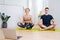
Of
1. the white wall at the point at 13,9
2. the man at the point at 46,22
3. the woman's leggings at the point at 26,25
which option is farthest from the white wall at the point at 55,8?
the woman's leggings at the point at 26,25

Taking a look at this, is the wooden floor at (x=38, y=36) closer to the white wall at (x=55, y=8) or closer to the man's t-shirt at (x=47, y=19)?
the man's t-shirt at (x=47, y=19)

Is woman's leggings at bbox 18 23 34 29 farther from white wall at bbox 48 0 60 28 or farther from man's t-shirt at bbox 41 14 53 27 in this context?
white wall at bbox 48 0 60 28

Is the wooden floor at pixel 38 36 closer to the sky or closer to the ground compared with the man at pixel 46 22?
closer to the ground

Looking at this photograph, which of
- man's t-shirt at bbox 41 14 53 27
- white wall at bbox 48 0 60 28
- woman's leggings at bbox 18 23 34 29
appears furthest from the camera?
white wall at bbox 48 0 60 28

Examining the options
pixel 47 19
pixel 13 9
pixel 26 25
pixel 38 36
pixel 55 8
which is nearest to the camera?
pixel 38 36

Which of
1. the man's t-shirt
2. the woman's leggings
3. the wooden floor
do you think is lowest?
the wooden floor

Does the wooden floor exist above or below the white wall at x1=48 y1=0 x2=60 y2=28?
below

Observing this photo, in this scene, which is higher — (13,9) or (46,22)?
(13,9)

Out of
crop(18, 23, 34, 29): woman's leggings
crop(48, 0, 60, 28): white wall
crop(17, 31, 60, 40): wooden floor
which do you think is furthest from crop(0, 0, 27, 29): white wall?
crop(17, 31, 60, 40): wooden floor

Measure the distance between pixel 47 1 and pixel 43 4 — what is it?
0.17 m

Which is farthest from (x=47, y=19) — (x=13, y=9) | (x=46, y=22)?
(x=13, y=9)

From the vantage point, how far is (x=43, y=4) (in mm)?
5410

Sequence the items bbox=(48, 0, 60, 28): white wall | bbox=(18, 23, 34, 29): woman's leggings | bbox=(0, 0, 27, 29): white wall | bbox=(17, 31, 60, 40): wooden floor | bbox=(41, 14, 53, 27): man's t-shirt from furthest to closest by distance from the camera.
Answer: bbox=(48, 0, 60, 28): white wall, bbox=(0, 0, 27, 29): white wall, bbox=(41, 14, 53, 27): man's t-shirt, bbox=(18, 23, 34, 29): woman's leggings, bbox=(17, 31, 60, 40): wooden floor

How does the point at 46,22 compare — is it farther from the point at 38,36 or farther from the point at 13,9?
the point at 13,9
